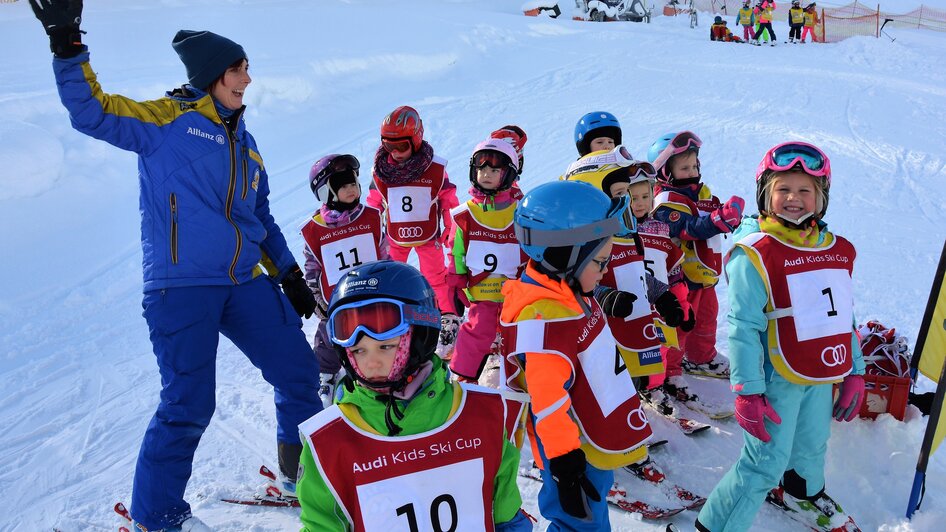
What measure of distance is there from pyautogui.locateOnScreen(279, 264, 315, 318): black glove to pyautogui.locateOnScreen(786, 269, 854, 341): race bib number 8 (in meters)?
2.87

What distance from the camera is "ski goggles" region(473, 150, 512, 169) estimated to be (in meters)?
4.80

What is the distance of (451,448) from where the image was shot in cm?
215

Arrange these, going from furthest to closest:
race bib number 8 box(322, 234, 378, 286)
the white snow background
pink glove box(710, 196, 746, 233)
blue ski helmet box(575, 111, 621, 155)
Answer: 1. blue ski helmet box(575, 111, 621, 155)
2. race bib number 8 box(322, 234, 378, 286)
3. pink glove box(710, 196, 746, 233)
4. the white snow background

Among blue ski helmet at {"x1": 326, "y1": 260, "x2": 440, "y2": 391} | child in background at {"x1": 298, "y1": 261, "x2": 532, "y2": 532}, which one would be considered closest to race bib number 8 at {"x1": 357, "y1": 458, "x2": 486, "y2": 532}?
child in background at {"x1": 298, "y1": 261, "x2": 532, "y2": 532}

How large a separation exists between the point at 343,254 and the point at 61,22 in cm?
257

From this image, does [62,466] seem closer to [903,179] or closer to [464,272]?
[464,272]

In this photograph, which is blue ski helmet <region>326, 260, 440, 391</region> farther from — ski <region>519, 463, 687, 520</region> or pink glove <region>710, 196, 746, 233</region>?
pink glove <region>710, 196, 746, 233</region>

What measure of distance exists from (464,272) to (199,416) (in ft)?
7.28

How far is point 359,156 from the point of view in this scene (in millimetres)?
11805

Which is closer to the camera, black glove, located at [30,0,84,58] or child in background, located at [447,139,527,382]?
black glove, located at [30,0,84,58]

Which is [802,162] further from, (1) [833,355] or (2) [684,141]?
(2) [684,141]

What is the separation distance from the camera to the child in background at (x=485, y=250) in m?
4.84

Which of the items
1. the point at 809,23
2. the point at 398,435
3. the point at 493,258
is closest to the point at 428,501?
the point at 398,435

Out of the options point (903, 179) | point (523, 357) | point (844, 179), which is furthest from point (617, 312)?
point (903, 179)
